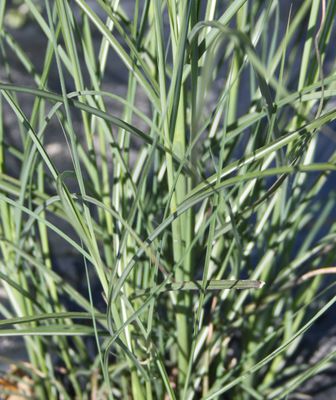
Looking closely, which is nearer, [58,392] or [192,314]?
[192,314]

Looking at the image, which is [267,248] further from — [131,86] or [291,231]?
[131,86]

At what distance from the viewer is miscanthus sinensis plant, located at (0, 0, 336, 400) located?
521 millimetres

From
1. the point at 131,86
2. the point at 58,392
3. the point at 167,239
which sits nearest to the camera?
the point at 131,86

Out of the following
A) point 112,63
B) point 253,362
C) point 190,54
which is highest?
point 112,63

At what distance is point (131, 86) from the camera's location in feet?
2.04

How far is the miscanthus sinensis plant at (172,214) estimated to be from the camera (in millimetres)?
521

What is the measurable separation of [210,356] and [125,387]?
105 millimetres

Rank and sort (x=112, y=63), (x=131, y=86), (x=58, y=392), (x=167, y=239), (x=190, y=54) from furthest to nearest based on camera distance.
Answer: (x=112, y=63), (x=58, y=392), (x=167, y=239), (x=131, y=86), (x=190, y=54)

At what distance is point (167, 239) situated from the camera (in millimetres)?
723

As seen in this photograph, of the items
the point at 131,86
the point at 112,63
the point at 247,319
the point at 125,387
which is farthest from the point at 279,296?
the point at 112,63

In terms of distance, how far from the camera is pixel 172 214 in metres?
0.51

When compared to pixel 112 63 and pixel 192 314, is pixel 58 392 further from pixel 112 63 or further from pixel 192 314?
pixel 112 63

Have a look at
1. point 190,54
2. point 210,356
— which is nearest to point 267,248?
point 210,356

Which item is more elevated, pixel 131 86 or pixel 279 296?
pixel 131 86
